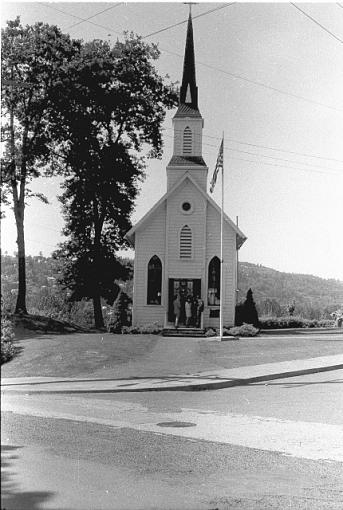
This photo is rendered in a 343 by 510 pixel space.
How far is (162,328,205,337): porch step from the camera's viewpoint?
13.4 ft

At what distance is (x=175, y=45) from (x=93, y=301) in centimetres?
164

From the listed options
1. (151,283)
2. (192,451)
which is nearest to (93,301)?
(151,283)

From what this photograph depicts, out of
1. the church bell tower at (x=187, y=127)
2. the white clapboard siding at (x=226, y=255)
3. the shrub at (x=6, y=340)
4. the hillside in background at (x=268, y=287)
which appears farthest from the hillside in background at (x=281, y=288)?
the shrub at (x=6, y=340)

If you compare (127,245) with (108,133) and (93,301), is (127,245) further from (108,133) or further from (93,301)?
(108,133)

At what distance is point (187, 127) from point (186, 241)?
802 millimetres

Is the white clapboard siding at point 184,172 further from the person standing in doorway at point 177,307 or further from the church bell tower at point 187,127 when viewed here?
the person standing in doorway at point 177,307

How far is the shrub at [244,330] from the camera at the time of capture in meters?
4.45

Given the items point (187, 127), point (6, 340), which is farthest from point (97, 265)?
point (6, 340)

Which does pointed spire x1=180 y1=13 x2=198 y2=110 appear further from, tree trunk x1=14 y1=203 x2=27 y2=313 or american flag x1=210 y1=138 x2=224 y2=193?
tree trunk x1=14 y1=203 x2=27 y2=313

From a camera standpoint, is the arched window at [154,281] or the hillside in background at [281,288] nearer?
the arched window at [154,281]

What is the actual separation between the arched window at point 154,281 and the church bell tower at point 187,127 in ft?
1.88

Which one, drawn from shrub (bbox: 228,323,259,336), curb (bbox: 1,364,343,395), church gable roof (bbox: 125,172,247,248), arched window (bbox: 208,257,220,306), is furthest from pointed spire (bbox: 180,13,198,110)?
curb (bbox: 1,364,343,395)

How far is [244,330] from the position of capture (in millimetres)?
4637

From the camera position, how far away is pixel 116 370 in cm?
401
